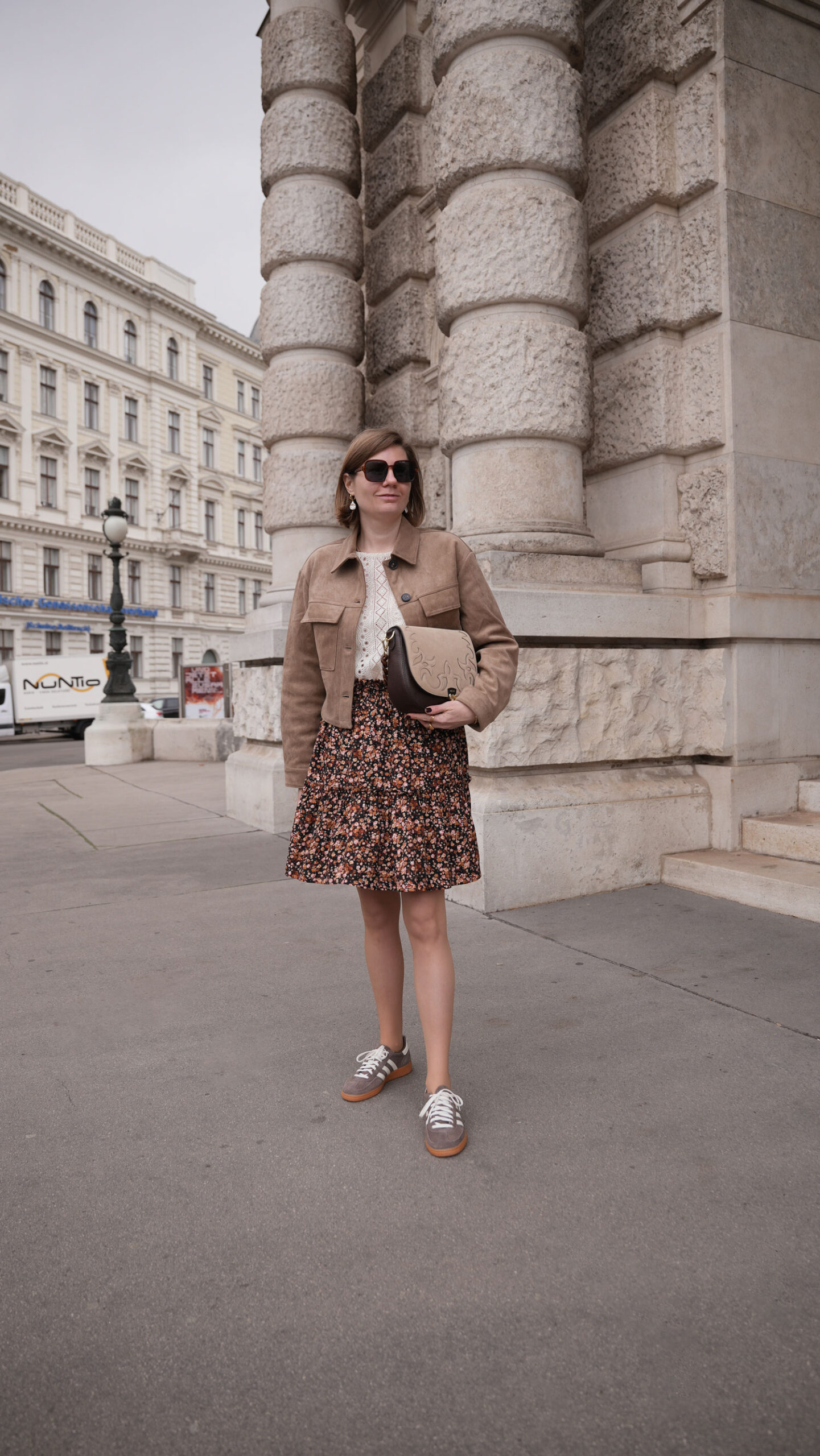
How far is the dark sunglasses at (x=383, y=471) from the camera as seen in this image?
2547 millimetres

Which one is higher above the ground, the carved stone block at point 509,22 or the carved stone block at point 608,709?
the carved stone block at point 509,22

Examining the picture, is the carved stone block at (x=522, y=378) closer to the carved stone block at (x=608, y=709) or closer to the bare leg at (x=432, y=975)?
the carved stone block at (x=608, y=709)

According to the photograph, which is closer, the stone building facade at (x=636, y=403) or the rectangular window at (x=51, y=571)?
the stone building facade at (x=636, y=403)

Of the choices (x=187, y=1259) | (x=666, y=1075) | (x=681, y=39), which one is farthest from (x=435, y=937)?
(x=681, y=39)

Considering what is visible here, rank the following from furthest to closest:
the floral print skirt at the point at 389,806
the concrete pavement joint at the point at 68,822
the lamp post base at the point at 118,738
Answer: the lamp post base at the point at 118,738
the concrete pavement joint at the point at 68,822
the floral print skirt at the point at 389,806

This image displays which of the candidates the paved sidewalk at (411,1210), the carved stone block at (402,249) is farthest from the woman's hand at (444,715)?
the carved stone block at (402,249)

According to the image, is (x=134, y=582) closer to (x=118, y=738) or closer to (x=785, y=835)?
(x=118, y=738)

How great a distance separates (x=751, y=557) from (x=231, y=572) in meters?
47.6

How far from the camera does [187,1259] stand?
6.07 feet

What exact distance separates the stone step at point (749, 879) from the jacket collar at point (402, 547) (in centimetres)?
264

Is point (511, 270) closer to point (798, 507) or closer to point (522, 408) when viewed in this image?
point (522, 408)

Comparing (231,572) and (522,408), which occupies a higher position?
(231,572)

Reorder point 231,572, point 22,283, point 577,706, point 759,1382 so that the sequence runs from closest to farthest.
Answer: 1. point 759,1382
2. point 577,706
3. point 22,283
4. point 231,572

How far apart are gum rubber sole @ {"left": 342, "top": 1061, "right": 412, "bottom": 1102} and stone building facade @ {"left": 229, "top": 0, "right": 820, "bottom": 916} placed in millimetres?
1810
